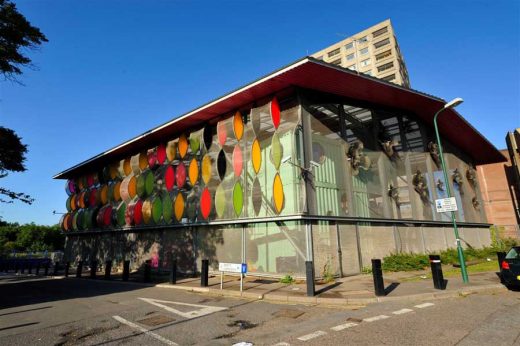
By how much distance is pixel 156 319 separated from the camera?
7496mm

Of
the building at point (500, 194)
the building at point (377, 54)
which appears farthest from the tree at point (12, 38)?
the building at point (377, 54)

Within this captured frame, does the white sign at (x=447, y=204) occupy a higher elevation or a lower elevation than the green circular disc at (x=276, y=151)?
Answer: lower

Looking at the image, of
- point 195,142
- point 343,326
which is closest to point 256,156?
point 195,142

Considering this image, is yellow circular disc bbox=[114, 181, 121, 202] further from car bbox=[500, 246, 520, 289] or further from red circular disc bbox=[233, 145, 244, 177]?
car bbox=[500, 246, 520, 289]

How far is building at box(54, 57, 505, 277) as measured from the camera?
14062mm

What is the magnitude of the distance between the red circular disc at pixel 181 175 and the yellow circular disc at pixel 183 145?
687 millimetres

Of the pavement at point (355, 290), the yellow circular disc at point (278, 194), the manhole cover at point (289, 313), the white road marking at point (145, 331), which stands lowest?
the white road marking at point (145, 331)

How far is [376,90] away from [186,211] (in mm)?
13240

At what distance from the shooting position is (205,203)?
17.3m

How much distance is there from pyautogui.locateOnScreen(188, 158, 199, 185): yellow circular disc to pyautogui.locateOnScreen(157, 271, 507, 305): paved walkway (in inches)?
274

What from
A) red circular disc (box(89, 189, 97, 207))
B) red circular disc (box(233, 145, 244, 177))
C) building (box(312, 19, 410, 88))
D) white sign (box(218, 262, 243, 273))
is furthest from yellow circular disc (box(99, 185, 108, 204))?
building (box(312, 19, 410, 88))

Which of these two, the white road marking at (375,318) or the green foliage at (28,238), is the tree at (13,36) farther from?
the green foliage at (28,238)

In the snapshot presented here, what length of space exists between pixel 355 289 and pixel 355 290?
0.21 meters

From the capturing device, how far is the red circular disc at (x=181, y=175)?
19.3 m
